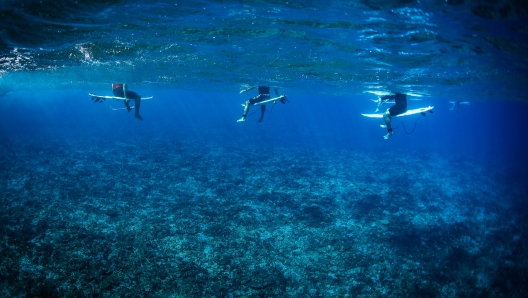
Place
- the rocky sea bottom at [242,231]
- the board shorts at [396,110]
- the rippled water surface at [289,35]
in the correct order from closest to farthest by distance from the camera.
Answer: the rocky sea bottom at [242,231]
the rippled water surface at [289,35]
the board shorts at [396,110]

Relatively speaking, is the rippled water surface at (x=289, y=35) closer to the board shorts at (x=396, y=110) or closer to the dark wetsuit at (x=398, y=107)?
the dark wetsuit at (x=398, y=107)

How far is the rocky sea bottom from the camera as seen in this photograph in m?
7.34

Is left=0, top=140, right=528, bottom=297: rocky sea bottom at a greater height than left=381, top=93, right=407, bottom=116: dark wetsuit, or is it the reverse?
left=381, top=93, right=407, bottom=116: dark wetsuit

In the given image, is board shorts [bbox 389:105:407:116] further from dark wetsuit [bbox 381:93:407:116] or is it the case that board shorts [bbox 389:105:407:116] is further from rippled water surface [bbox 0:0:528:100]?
rippled water surface [bbox 0:0:528:100]

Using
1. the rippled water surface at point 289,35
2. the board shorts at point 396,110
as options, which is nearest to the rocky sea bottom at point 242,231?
the board shorts at point 396,110

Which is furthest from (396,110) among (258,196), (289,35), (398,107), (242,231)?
(242,231)

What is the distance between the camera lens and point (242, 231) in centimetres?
985

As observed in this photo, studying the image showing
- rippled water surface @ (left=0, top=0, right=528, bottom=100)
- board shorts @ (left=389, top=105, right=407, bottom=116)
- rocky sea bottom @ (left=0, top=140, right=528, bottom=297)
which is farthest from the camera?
board shorts @ (left=389, top=105, right=407, bottom=116)

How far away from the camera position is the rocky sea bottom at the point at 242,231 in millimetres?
7344

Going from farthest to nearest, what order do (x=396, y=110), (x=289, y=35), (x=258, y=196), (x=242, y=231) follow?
1. (x=258, y=196)
2. (x=396, y=110)
3. (x=289, y=35)
4. (x=242, y=231)

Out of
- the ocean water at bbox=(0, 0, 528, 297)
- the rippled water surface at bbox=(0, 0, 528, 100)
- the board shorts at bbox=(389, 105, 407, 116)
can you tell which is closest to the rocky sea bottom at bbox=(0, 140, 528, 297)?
the ocean water at bbox=(0, 0, 528, 297)

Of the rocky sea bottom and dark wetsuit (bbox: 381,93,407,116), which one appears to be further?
dark wetsuit (bbox: 381,93,407,116)

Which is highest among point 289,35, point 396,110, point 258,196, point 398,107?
point 289,35

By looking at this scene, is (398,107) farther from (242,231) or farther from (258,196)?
(242,231)
